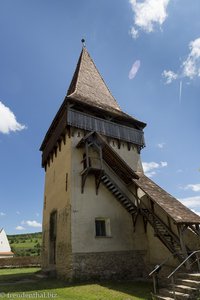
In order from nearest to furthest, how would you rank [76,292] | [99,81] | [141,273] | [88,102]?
[76,292] → [141,273] → [88,102] → [99,81]

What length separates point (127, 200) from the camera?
635 inches

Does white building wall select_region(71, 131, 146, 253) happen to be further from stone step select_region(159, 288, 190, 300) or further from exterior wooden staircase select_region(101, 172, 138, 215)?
stone step select_region(159, 288, 190, 300)

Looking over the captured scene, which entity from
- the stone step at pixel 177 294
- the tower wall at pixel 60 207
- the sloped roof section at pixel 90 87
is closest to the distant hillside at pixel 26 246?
the tower wall at pixel 60 207

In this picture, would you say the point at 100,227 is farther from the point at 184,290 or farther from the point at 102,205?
the point at 184,290

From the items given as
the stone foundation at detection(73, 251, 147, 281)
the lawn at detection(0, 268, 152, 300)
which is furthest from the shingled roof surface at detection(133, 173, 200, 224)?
the stone foundation at detection(73, 251, 147, 281)

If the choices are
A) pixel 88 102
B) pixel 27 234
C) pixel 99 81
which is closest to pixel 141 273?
pixel 88 102

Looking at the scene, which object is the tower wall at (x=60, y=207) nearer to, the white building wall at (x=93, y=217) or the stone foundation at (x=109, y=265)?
the white building wall at (x=93, y=217)

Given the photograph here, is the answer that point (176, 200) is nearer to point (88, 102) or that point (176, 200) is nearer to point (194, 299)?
point (194, 299)

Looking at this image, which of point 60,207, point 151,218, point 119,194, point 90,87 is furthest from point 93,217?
point 90,87

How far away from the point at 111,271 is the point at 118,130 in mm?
9876

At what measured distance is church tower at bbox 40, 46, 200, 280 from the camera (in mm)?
13922

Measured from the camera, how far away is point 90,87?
21688mm

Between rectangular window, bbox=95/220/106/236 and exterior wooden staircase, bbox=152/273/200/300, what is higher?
rectangular window, bbox=95/220/106/236

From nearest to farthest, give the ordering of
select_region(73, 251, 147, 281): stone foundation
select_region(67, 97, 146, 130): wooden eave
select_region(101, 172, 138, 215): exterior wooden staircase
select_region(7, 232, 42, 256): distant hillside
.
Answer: select_region(73, 251, 147, 281): stone foundation, select_region(101, 172, 138, 215): exterior wooden staircase, select_region(67, 97, 146, 130): wooden eave, select_region(7, 232, 42, 256): distant hillside
